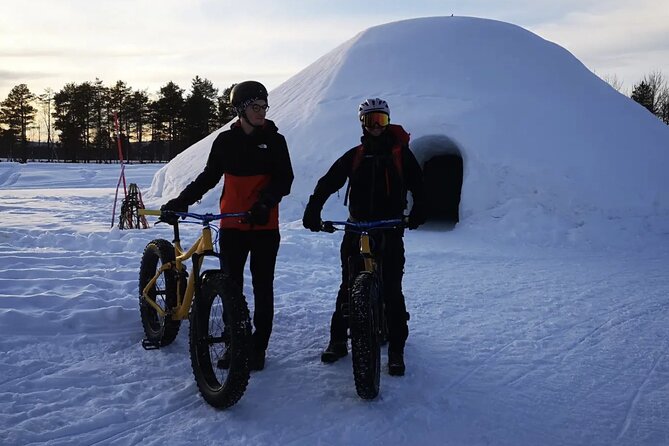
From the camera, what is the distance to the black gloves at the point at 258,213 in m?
3.48

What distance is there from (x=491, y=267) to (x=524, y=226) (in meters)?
2.77

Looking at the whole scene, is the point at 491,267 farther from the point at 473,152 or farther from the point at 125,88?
the point at 125,88

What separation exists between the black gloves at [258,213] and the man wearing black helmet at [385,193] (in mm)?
465

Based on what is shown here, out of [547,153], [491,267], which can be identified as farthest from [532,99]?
[491,267]

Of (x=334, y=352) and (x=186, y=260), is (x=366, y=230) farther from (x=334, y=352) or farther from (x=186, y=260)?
(x=186, y=260)

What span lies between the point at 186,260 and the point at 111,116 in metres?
54.5

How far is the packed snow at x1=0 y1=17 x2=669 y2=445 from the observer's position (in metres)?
3.18

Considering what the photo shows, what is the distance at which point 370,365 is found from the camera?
11.0ft

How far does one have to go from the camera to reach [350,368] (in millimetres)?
3998

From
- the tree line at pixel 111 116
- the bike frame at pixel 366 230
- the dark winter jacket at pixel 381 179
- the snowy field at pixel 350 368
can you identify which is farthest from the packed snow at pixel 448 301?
the tree line at pixel 111 116

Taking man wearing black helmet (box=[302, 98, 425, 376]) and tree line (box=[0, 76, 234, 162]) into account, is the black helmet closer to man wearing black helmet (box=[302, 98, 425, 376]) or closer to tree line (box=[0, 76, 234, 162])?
man wearing black helmet (box=[302, 98, 425, 376])

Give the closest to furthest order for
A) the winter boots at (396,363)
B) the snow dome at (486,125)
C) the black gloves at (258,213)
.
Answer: the black gloves at (258,213) < the winter boots at (396,363) < the snow dome at (486,125)

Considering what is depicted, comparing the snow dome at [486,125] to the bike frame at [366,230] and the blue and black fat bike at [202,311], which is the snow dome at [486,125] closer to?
the blue and black fat bike at [202,311]

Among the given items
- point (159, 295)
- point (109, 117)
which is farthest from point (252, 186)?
point (109, 117)
